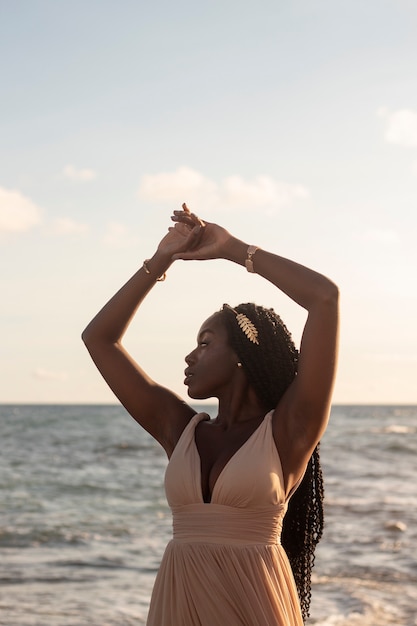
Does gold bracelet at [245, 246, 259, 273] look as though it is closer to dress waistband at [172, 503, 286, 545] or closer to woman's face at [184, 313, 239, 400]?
woman's face at [184, 313, 239, 400]

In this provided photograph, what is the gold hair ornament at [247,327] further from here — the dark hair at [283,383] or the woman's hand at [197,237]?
the woman's hand at [197,237]

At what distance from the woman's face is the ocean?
5.92m

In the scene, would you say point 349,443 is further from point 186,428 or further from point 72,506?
point 186,428

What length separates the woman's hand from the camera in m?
3.44

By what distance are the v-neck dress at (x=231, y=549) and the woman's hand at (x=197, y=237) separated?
61 centimetres

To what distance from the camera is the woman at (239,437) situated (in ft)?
10.4

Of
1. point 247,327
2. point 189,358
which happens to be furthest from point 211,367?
point 247,327

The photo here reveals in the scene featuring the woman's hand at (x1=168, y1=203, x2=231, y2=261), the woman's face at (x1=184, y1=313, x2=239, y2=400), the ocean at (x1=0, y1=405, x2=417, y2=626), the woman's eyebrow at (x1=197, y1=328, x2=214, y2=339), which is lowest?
the ocean at (x1=0, y1=405, x2=417, y2=626)

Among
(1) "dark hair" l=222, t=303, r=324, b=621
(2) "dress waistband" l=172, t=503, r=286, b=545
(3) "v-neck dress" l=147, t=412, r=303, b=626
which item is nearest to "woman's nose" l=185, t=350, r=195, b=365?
(1) "dark hair" l=222, t=303, r=324, b=621

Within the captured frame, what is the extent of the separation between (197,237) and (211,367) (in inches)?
18.3

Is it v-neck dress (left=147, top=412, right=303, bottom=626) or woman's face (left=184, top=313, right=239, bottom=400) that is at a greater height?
woman's face (left=184, top=313, right=239, bottom=400)

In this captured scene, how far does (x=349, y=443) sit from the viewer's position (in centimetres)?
4091

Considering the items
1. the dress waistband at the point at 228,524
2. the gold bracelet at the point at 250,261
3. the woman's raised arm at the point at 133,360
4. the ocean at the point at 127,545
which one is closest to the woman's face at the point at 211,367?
the woman's raised arm at the point at 133,360

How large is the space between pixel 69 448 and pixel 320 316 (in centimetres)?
3394
